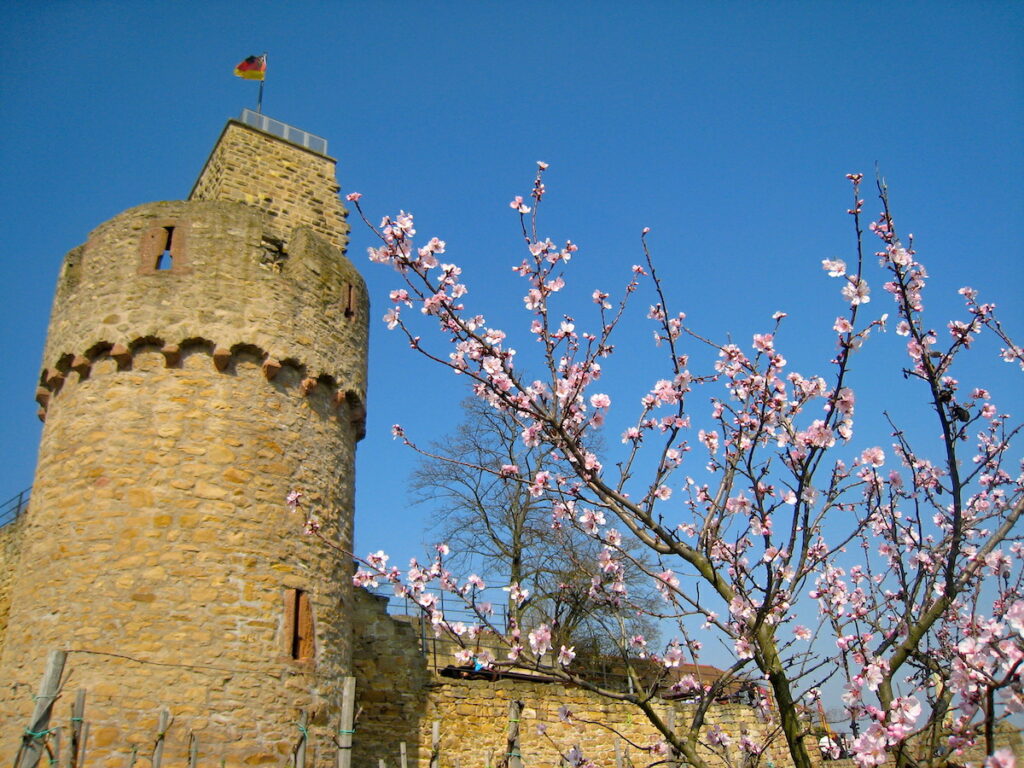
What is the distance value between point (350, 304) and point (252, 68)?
8.16 meters

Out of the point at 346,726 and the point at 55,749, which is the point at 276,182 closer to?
the point at 346,726

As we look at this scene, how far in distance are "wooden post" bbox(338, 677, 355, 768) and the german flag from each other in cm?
1200

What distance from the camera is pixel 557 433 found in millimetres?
5582

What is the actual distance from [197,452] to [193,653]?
1.95 m

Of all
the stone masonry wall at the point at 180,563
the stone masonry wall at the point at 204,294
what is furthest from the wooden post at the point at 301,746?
the stone masonry wall at the point at 204,294

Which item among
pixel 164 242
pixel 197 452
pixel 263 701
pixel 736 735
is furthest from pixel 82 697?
pixel 736 735

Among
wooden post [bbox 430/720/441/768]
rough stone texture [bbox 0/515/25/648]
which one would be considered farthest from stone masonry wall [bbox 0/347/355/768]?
rough stone texture [bbox 0/515/25/648]

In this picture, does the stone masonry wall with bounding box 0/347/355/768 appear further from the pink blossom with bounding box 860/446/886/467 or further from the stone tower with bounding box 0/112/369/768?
the pink blossom with bounding box 860/446/886/467

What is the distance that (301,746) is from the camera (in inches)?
316

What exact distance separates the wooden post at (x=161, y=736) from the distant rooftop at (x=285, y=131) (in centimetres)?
877

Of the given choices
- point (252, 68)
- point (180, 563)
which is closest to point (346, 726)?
point (180, 563)

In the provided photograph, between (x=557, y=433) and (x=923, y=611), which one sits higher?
(x=557, y=433)

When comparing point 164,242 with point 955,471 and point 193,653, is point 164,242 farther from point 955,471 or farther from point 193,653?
point 955,471

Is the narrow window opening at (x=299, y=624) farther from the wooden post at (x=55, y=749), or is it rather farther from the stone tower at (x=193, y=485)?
the wooden post at (x=55, y=749)
